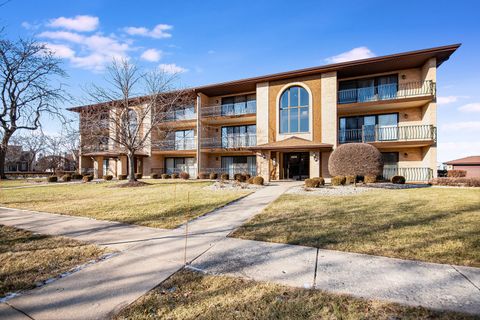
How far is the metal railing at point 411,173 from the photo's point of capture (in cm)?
1732

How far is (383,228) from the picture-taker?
221 inches

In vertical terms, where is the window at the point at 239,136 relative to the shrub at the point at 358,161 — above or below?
above

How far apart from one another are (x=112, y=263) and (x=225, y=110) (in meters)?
21.5

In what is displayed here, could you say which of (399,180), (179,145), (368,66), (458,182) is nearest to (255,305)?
(399,180)

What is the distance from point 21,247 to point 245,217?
5236 mm

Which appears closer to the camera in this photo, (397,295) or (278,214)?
(397,295)

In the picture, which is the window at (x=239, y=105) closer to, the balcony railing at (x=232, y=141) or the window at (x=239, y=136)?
the window at (x=239, y=136)

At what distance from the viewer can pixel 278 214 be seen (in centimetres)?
725

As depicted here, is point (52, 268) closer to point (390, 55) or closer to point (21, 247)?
point (21, 247)

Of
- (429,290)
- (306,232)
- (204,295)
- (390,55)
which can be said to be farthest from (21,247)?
(390,55)

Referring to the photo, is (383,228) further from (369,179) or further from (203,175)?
(203,175)

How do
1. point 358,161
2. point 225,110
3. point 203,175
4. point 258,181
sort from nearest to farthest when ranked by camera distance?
1. point 358,161
2. point 258,181
3. point 203,175
4. point 225,110

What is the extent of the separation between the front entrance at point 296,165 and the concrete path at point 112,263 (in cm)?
1520

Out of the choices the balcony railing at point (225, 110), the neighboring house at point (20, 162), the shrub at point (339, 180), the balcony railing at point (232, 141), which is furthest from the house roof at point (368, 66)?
the neighboring house at point (20, 162)
